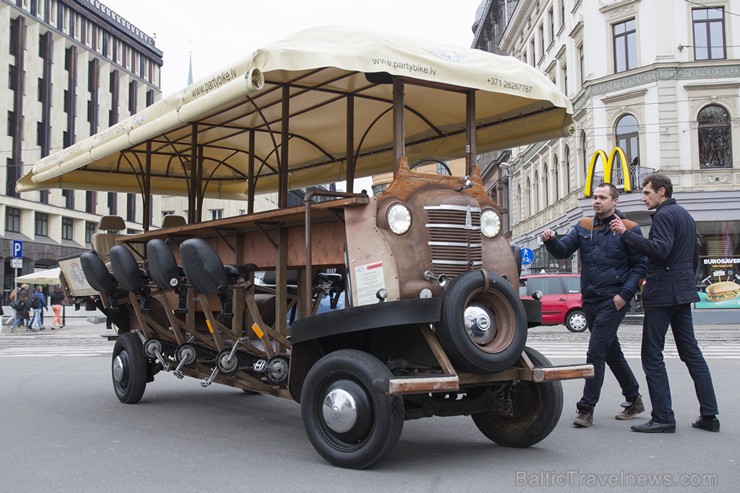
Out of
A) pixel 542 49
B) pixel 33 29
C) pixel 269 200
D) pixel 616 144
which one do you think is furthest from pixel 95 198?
pixel 269 200

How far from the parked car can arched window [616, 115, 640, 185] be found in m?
9.77

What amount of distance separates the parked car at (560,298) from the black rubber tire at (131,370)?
15318 millimetres

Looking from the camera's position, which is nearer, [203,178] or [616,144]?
[203,178]

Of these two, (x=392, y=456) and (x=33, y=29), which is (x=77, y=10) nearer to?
(x=33, y=29)

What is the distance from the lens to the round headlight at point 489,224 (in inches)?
234

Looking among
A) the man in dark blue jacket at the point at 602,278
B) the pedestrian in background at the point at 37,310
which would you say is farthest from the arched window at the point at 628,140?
the man in dark blue jacket at the point at 602,278

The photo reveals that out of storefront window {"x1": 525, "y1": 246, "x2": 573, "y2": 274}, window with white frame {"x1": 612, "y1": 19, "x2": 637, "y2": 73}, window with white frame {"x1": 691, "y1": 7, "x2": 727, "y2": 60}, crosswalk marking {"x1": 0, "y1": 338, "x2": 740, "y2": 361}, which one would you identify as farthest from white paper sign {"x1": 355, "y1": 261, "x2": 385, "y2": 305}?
storefront window {"x1": 525, "y1": 246, "x2": 573, "y2": 274}

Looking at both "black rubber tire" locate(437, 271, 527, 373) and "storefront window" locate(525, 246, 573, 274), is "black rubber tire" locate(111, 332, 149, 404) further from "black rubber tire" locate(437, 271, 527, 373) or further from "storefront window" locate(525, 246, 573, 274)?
"storefront window" locate(525, 246, 573, 274)

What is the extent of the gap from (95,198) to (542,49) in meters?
35.2

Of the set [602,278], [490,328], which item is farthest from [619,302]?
[490,328]

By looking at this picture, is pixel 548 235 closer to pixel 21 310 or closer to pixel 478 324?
pixel 478 324

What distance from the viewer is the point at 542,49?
4128cm

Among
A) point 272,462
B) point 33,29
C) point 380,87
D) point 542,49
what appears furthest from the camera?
point 33,29

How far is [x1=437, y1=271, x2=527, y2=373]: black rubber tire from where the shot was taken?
4.96 meters
